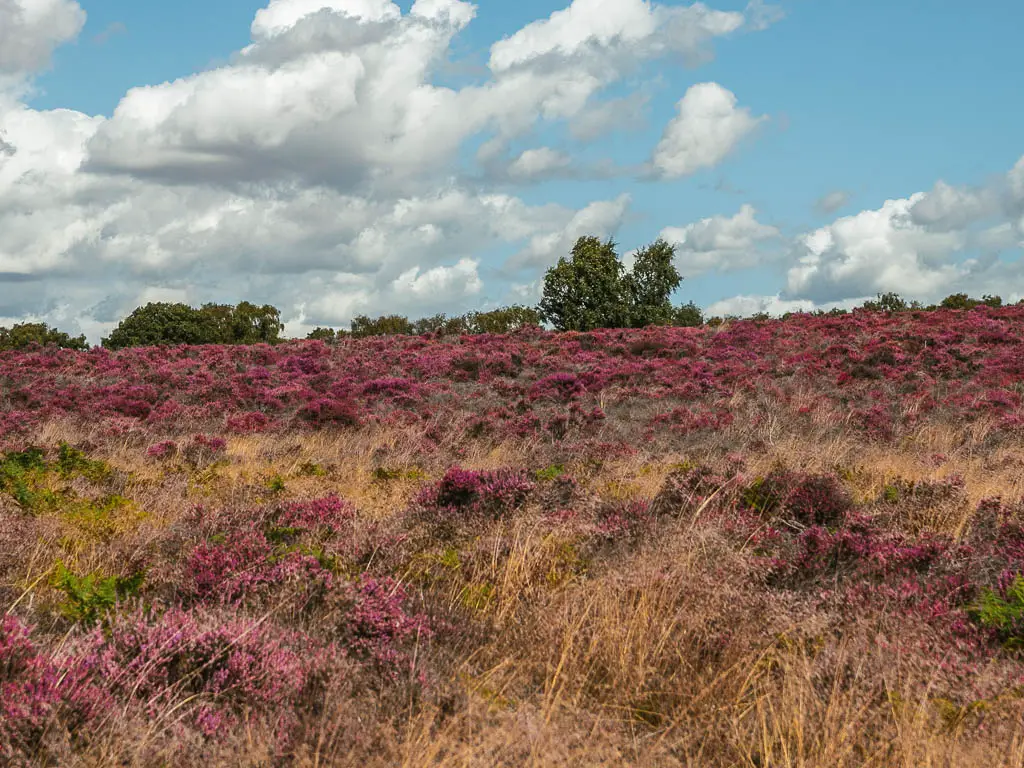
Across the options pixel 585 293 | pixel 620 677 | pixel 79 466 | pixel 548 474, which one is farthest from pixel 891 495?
pixel 585 293

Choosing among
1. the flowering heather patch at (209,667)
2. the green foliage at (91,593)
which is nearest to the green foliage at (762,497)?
the flowering heather patch at (209,667)

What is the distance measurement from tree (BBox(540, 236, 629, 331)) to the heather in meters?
55.7

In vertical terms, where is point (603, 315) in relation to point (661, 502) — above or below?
above

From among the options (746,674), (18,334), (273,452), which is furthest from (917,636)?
(18,334)

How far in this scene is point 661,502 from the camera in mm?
7484

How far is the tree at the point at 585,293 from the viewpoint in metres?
67.9

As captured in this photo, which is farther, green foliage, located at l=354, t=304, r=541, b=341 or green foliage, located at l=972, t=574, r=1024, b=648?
green foliage, located at l=354, t=304, r=541, b=341

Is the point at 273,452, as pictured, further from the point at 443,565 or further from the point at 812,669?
the point at 812,669

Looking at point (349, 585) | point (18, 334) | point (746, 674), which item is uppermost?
point (18, 334)

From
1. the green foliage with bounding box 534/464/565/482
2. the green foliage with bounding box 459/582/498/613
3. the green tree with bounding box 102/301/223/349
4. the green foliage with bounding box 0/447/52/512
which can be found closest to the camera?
the green foliage with bounding box 459/582/498/613

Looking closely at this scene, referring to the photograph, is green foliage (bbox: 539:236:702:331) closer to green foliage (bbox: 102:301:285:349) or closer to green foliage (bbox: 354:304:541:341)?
green foliage (bbox: 354:304:541:341)

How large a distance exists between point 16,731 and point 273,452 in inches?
393

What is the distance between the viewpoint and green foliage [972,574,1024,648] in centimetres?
458

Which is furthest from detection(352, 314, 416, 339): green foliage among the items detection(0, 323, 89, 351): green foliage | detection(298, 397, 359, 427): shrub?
detection(298, 397, 359, 427): shrub
